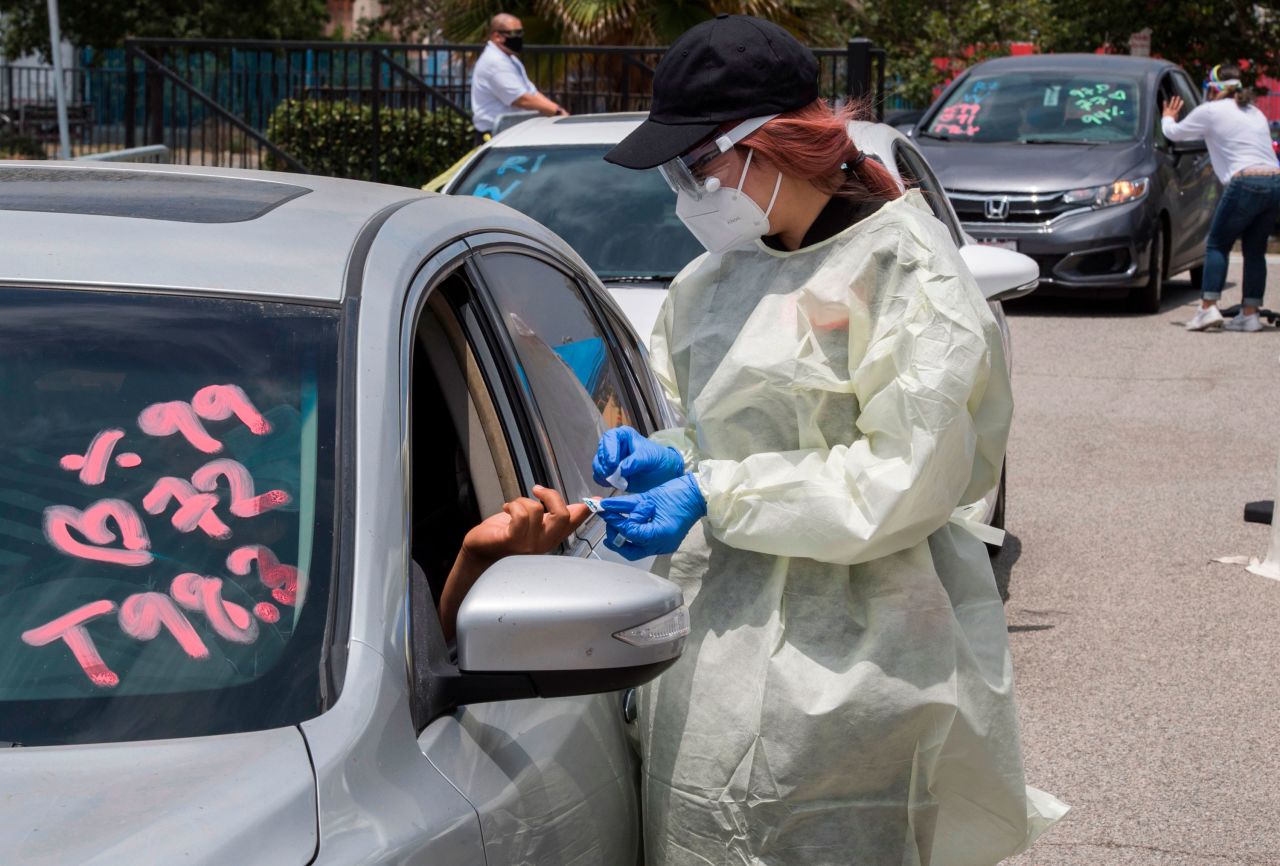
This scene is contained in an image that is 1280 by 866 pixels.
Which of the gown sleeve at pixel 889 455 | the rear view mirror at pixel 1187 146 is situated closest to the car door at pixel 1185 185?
the rear view mirror at pixel 1187 146

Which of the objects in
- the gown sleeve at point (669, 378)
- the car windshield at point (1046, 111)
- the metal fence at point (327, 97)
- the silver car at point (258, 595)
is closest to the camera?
the silver car at point (258, 595)

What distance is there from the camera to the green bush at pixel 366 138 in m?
14.9

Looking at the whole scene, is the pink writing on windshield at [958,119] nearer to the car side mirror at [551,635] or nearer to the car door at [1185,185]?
the car door at [1185,185]

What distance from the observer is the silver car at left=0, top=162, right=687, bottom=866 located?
1.80 meters

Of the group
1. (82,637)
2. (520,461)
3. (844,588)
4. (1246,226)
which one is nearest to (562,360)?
(520,461)

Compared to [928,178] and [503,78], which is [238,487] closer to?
[928,178]

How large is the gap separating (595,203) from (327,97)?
8957 mm

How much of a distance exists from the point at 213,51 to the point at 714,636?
45.1ft

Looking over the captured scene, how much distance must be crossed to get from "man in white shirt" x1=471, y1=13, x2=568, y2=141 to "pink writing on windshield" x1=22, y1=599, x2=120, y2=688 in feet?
33.0

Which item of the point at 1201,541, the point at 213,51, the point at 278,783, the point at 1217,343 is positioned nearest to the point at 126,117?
the point at 213,51

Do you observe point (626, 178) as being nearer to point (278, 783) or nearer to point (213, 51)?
point (278, 783)

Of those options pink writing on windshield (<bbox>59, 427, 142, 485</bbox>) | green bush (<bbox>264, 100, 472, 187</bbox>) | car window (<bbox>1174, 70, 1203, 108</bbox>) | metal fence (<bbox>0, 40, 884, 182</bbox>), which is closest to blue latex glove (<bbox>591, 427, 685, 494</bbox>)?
pink writing on windshield (<bbox>59, 427, 142, 485</bbox>)

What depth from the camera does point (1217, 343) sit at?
40.6 ft

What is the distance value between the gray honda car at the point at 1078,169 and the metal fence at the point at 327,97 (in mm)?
1161
